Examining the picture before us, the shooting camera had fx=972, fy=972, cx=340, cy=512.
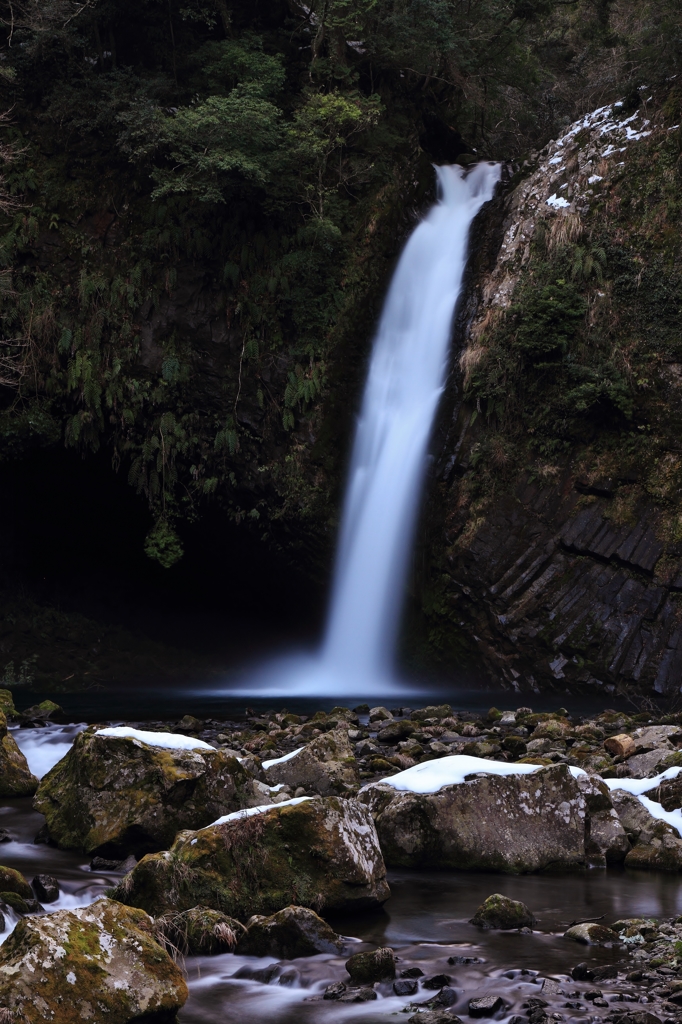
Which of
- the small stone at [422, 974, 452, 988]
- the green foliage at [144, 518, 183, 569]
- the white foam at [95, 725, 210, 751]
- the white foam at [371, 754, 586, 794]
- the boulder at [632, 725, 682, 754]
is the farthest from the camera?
the green foliage at [144, 518, 183, 569]

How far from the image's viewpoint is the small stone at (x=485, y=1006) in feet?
13.7

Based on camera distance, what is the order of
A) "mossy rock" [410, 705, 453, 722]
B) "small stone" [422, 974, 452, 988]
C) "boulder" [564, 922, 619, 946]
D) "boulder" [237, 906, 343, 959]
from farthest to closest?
"mossy rock" [410, 705, 453, 722] → "boulder" [564, 922, 619, 946] → "boulder" [237, 906, 343, 959] → "small stone" [422, 974, 452, 988]

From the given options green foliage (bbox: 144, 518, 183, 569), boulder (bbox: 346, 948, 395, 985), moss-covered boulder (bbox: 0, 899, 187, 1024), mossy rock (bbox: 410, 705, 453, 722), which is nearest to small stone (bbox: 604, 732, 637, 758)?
mossy rock (bbox: 410, 705, 453, 722)

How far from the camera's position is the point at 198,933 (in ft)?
16.3

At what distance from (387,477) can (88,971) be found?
13.7m

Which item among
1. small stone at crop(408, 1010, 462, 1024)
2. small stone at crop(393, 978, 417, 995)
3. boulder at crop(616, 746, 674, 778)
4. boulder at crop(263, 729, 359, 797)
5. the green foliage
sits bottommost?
small stone at crop(393, 978, 417, 995)

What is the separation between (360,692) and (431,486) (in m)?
3.70

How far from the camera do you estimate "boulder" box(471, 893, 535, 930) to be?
5328 millimetres

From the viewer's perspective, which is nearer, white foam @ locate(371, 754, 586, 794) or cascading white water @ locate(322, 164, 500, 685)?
white foam @ locate(371, 754, 586, 794)

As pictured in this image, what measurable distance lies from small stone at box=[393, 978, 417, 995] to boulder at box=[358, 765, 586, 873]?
6.22 ft

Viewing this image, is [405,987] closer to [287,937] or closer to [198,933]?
[287,937]

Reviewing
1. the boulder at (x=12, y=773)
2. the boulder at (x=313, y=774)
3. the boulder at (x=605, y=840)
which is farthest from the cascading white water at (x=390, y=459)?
the boulder at (x=605, y=840)

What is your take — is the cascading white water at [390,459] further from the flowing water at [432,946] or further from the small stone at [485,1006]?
the small stone at [485,1006]

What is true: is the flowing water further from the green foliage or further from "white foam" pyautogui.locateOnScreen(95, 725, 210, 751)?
the green foliage
